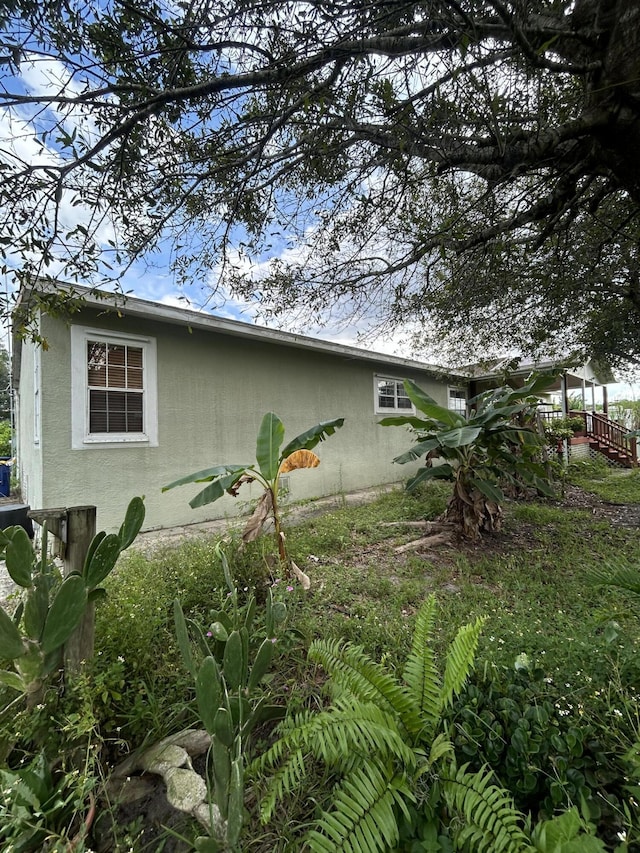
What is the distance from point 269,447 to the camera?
3596 millimetres

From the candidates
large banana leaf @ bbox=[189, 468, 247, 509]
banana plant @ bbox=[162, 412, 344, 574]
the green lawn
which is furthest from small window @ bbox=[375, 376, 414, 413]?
large banana leaf @ bbox=[189, 468, 247, 509]


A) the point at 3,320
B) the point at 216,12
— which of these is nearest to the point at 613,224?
the point at 216,12

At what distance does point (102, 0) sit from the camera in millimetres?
2369

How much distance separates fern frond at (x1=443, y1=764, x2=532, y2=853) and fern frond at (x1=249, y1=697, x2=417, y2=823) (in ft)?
0.54

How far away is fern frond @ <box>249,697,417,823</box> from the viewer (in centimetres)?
126

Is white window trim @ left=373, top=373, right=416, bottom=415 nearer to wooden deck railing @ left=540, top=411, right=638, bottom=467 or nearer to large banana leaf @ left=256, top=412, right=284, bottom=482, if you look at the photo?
wooden deck railing @ left=540, top=411, right=638, bottom=467

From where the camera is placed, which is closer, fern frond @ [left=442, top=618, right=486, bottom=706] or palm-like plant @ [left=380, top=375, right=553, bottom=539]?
fern frond @ [left=442, top=618, right=486, bottom=706]

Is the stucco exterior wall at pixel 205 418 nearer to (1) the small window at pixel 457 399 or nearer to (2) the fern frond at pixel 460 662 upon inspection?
(2) the fern frond at pixel 460 662

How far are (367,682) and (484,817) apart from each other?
58 centimetres

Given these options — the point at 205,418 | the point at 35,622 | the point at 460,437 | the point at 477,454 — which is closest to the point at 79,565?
the point at 35,622

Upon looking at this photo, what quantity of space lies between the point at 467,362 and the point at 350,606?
7618 millimetres

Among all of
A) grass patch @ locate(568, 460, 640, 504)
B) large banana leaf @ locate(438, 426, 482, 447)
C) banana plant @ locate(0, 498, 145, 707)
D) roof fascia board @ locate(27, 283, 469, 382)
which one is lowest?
grass patch @ locate(568, 460, 640, 504)

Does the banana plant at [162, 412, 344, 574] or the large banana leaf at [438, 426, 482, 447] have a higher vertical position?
the large banana leaf at [438, 426, 482, 447]

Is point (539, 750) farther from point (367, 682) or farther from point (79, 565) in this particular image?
point (79, 565)
